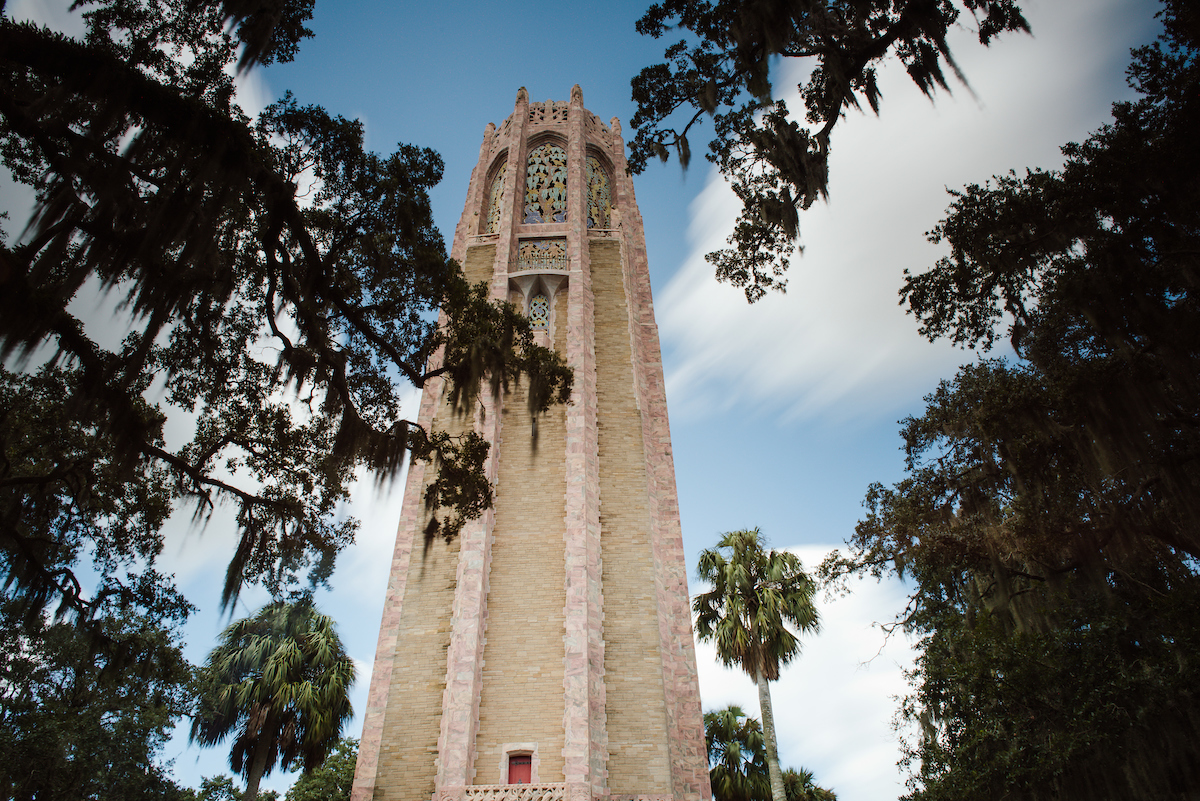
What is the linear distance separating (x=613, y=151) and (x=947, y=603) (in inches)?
675

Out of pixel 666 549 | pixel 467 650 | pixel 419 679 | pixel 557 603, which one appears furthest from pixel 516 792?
pixel 666 549

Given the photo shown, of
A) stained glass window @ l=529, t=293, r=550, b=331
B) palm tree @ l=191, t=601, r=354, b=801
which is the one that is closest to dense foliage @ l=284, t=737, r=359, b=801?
palm tree @ l=191, t=601, r=354, b=801

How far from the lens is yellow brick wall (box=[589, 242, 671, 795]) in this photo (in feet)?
39.5

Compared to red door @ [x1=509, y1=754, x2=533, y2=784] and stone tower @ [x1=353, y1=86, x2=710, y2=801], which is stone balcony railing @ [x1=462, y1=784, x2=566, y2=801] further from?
red door @ [x1=509, y1=754, x2=533, y2=784]

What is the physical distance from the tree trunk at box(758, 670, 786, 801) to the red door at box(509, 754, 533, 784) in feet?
23.5

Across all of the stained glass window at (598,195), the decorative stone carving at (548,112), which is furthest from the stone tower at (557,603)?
the decorative stone carving at (548,112)

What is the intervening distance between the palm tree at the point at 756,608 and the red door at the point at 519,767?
7430mm

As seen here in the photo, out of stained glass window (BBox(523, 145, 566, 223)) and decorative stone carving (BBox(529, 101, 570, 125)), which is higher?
decorative stone carving (BBox(529, 101, 570, 125))

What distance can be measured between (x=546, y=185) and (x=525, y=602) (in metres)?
13.6

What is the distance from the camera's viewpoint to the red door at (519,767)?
1172cm

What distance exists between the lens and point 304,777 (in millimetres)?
20750

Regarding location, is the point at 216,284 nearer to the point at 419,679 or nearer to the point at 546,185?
the point at 419,679

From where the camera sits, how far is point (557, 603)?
13.5 meters

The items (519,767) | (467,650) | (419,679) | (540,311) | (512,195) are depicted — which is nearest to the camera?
(519,767)
